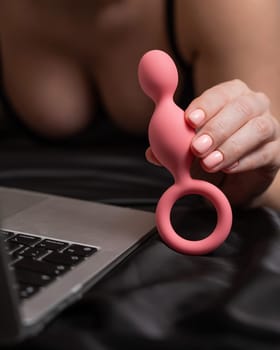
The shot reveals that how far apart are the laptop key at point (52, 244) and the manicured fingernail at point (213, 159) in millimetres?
128

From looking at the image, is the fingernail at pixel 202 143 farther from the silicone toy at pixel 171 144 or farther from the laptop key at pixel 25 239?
the laptop key at pixel 25 239

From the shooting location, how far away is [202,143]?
51cm

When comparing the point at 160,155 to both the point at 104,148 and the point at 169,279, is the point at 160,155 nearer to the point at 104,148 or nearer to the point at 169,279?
the point at 169,279

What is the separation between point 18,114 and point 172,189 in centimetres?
46

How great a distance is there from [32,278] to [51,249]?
0.17ft

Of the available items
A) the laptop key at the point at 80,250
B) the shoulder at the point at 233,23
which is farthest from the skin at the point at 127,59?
the laptop key at the point at 80,250

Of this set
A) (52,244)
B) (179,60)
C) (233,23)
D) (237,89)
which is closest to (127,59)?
(179,60)

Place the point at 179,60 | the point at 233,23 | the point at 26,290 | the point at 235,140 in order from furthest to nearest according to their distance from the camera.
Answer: the point at 179,60 → the point at 233,23 → the point at 235,140 → the point at 26,290

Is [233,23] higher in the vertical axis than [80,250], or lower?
higher

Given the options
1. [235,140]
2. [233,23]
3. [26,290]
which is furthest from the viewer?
[233,23]

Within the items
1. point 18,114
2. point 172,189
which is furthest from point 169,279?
point 18,114

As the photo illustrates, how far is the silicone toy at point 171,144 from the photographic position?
503mm

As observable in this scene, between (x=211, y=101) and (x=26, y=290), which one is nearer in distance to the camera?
(x=26, y=290)

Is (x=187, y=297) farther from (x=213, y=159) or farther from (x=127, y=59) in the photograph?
(x=127, y=59)
